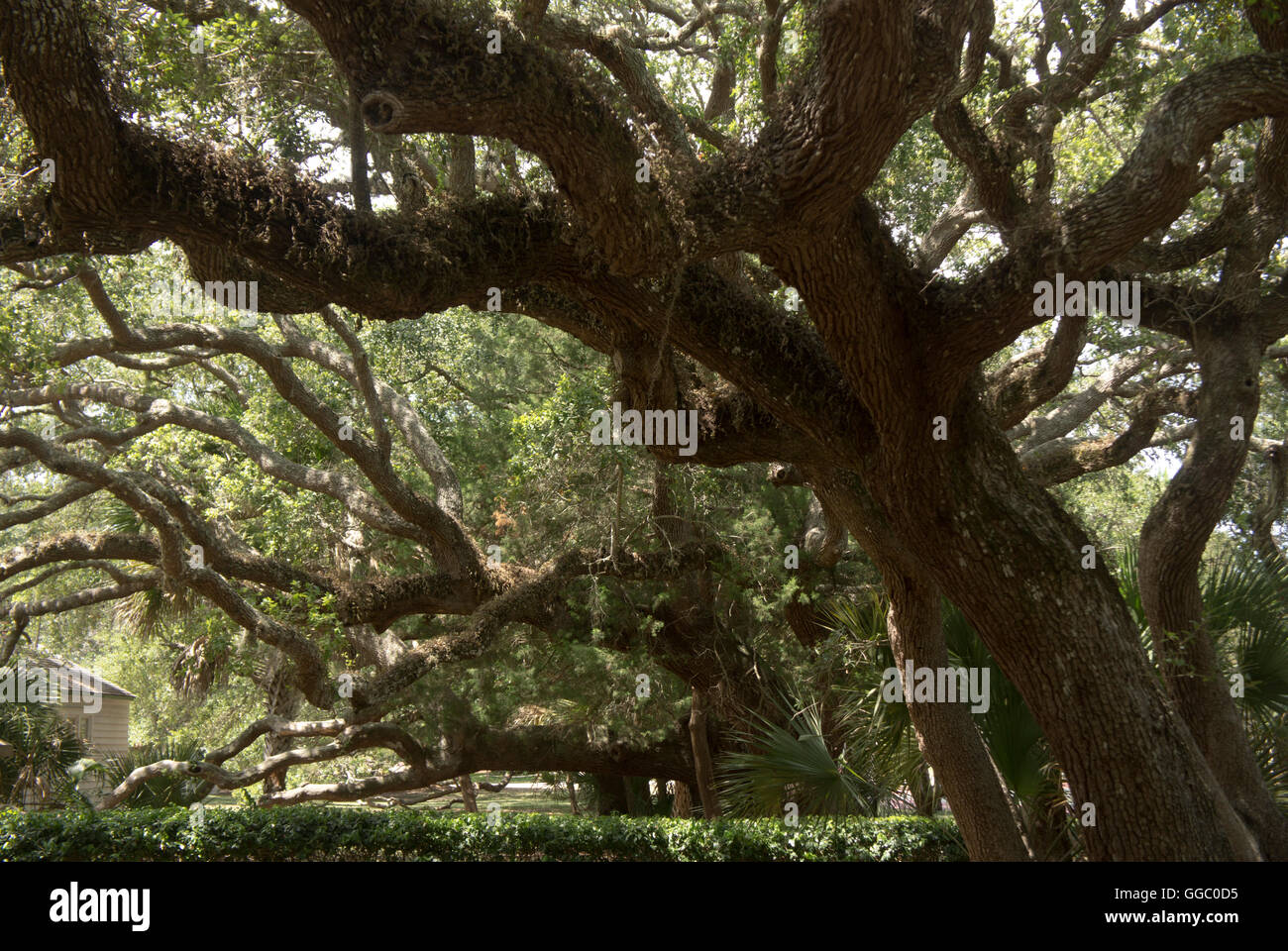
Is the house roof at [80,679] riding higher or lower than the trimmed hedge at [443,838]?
higher

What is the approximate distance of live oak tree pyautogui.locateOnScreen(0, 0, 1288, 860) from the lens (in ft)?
12.6

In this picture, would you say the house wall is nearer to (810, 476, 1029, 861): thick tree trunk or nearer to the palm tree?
the palm tree

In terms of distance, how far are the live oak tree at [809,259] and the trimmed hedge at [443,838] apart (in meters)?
0.75

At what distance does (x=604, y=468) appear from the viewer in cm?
805

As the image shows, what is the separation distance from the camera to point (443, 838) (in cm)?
892

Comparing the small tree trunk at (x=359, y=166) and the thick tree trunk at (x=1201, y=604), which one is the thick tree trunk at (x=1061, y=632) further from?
the small tree trunk at (x=359, y=166)

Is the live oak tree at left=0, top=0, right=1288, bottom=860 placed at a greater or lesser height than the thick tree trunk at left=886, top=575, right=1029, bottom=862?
greater

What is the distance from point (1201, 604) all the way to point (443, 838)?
663cm

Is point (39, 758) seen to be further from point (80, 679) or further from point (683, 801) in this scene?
point (80, 679)

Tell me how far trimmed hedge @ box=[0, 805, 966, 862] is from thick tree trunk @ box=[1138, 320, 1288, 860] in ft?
9.52

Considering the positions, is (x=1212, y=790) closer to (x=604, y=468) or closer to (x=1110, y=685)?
(x=1110, y=685)

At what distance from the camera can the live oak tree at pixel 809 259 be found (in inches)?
151

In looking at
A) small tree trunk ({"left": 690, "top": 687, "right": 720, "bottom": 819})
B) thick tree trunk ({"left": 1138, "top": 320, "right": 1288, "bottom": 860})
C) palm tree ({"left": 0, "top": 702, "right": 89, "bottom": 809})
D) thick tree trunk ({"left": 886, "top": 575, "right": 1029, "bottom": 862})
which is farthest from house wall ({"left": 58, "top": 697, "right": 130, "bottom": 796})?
thick tree trunk ({"left": 1138, "top": 320, "right": 1288, "bottom": 860})

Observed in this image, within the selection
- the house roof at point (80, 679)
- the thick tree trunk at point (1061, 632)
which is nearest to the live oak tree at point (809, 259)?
the thick tree trunk at point (1061, 632)
